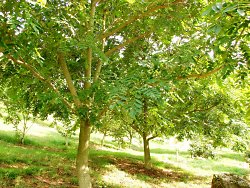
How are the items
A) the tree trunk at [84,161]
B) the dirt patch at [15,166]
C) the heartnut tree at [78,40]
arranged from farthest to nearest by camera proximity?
the dirt patch at [15,166] → the tree trunk at [84,161] → the heartnut tree at [78,40]

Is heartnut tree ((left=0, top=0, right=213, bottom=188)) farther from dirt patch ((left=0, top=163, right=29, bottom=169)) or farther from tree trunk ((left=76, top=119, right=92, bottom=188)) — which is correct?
dirt patch ((left=0, top=163, right=29, bottom=169))

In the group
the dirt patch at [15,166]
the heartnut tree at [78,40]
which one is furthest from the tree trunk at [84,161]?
the dirt patch at [15,166]

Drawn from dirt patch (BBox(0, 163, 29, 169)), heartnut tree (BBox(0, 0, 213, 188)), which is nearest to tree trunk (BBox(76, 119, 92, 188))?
heartnut tree (BBox(0, 0, 213, 188))

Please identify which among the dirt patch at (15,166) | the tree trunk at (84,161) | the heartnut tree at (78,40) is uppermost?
the heartnut tree at (78,40)

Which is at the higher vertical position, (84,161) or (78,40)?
(78,40)

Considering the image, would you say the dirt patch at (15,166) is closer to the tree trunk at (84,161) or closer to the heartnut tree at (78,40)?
the heartnut tree at (78,40)

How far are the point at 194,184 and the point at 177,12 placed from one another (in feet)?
32.7

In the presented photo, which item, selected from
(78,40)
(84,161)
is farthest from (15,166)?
(78,40)

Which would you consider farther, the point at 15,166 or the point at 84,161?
the point at 15,166

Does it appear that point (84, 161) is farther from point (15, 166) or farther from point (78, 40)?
point (15, 166)

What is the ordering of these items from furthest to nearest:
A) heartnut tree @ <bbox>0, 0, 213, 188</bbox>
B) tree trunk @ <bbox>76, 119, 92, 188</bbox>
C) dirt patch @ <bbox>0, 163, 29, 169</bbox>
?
dirt patch @ <bbox>0, 163, 29, 169</bbox>, tree trunk @ <bbox>76, 119, 92, 188</bbox>, heartnut tree @ <bbox>0, 0, 213, 188</bbox>

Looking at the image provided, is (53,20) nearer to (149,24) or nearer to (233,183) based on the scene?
(149,24)

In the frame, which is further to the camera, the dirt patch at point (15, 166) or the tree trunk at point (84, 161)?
the dirt patch at point (15, 166)

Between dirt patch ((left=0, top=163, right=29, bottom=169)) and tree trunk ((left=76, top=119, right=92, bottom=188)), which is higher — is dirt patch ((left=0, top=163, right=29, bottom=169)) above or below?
below
